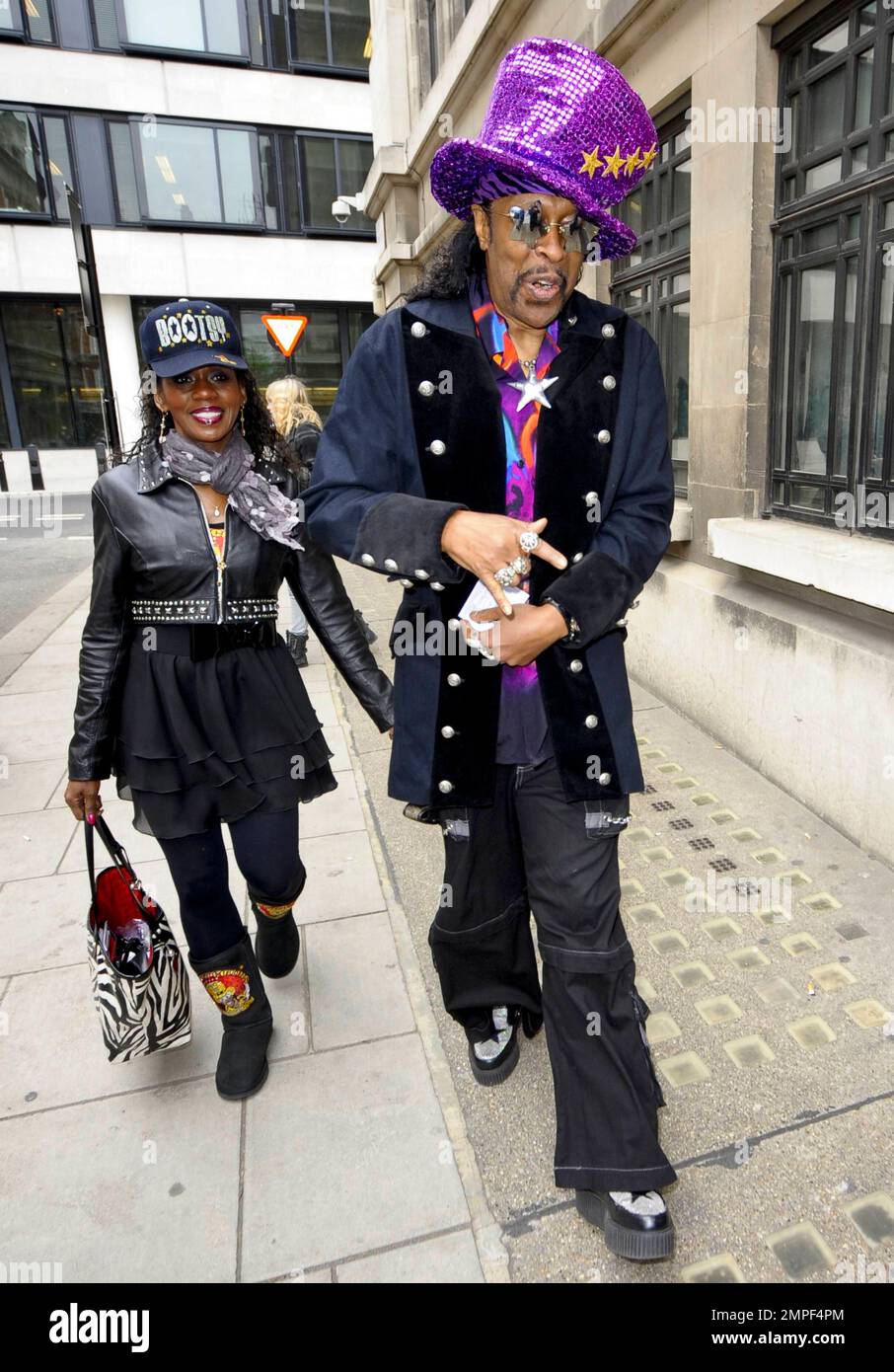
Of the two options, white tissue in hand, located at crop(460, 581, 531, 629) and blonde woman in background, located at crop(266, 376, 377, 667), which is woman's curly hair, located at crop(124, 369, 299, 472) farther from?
blonde woman in background, located at crop(266, 376, 377, 667)

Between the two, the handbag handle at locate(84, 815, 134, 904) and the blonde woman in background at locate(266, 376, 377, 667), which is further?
the blonde woman in background at locate(266, 376, 377, 667)

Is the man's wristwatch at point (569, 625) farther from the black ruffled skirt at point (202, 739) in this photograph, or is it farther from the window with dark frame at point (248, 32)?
the window with dark frame at point (248, 32)

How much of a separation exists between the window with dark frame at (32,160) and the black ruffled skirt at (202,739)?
24084 millimetres

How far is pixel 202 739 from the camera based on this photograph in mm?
2430

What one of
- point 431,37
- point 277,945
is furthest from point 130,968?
point 431,37

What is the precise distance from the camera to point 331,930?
11.3 ft

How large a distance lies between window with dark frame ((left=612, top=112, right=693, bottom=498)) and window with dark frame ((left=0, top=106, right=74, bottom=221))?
20.8 m

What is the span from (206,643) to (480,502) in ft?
3.14

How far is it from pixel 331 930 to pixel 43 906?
1.31 metres

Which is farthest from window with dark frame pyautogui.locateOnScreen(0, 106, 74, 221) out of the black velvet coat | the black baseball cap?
the black velvet coat

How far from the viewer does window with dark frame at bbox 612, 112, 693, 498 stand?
5398 mm

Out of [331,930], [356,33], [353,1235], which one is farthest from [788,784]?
[356,33]

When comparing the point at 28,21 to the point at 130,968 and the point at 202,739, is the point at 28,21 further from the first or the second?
the point at 130,968
